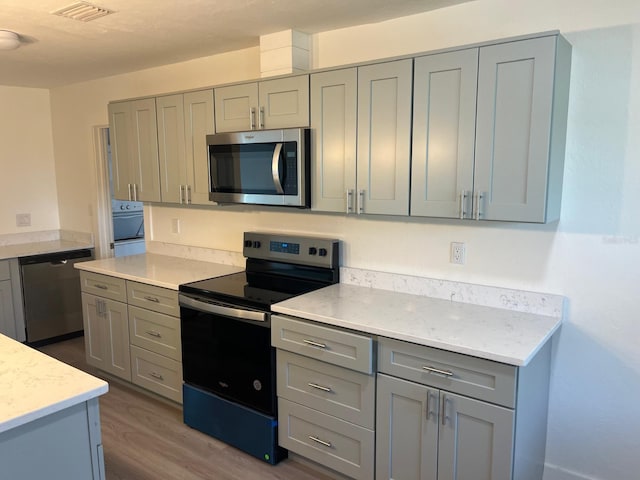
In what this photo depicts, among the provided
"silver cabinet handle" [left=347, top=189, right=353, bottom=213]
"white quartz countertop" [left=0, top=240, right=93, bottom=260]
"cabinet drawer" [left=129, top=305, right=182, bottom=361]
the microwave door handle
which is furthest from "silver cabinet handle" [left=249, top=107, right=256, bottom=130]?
"white quartz countertop" [left=0, top=240, right=93, bottom=260]

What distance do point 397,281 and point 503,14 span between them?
4.77ft

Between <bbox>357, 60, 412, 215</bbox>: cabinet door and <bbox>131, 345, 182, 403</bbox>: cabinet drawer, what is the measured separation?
1.67m

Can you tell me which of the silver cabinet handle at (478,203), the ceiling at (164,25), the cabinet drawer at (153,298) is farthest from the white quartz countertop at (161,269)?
the silver cabinet handle at (478,203)

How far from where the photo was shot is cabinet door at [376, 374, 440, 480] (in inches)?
82.8

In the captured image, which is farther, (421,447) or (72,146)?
(72,146)

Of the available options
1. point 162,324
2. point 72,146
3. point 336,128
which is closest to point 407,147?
point 336,128

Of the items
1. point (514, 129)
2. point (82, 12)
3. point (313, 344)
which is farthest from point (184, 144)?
point (514, 129)

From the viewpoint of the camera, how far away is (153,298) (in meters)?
3.21

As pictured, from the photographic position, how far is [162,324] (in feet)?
10.5

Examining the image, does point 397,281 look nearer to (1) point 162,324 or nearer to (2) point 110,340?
(1) point 162,324

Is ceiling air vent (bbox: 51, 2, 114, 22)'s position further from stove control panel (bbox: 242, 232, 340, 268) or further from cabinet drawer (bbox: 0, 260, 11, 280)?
cabinet drawer (bbox: 0, 260, 11, 280)

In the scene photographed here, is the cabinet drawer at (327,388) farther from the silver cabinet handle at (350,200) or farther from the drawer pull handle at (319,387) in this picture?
the silver cabinet handle at (350,200)

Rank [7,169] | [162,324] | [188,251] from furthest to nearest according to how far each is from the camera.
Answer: [7,169], [188,251], [162,324]

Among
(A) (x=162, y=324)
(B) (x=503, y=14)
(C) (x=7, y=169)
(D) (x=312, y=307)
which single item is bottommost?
(A) (x=162, y=324)
